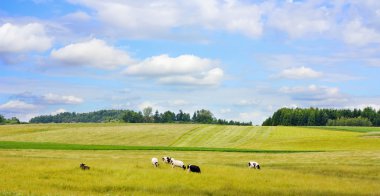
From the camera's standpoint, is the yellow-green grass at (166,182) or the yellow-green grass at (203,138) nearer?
the yellow-green grass at (166,182)

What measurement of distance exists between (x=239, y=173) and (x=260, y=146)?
168ft

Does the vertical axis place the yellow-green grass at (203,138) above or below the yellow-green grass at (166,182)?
above

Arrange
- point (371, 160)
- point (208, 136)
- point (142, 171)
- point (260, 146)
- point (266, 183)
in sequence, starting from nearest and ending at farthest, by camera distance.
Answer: point (266, 183) < point (142, 171) < point (371, 160) < point (260, 146) < point (208, 136)

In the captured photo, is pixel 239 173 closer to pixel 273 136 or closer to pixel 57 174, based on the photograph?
pixel 57 174

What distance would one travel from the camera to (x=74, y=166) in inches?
1339

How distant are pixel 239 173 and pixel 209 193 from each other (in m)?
8.34

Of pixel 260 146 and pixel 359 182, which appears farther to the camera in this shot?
pixel 260 146

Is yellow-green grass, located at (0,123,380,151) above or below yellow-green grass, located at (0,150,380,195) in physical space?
above

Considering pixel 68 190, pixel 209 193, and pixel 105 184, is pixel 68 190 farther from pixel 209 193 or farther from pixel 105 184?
pixel 209 193

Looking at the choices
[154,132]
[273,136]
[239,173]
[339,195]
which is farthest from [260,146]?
[339,195]

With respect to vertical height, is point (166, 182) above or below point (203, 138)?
below

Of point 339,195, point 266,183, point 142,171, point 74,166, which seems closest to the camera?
point 339,195

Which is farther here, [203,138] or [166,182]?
[203,138]

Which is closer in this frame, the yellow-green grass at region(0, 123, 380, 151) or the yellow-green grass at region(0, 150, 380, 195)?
the yellow-green grass at region(0, 150, 380, 195)
